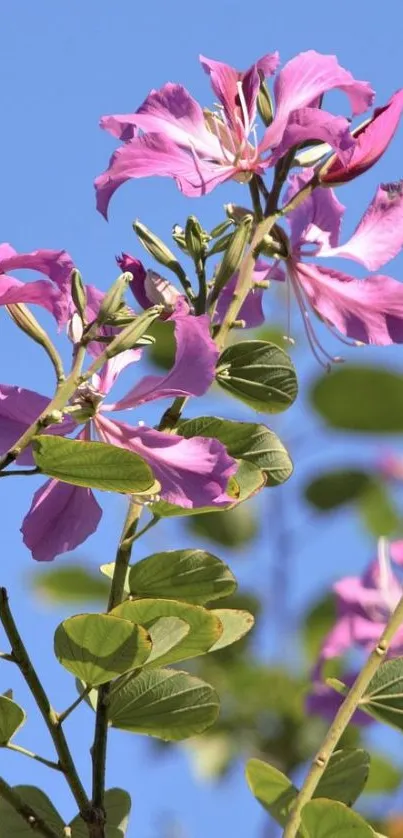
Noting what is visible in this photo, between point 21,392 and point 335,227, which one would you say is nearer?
point 21,392

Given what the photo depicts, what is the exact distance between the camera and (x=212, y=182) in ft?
3.75

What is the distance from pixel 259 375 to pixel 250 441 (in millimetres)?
63

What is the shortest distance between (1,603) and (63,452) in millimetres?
102

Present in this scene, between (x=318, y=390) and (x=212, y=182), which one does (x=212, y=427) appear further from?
(x=318, y=390)

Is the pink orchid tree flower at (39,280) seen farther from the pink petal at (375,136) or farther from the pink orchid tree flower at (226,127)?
the pink petal at (375,136)

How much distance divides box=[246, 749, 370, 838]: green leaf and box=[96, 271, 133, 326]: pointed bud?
385 mm

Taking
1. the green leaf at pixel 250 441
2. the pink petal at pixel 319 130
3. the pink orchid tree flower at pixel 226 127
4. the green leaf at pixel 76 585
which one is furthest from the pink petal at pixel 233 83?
the green leaf at pixel 76 585

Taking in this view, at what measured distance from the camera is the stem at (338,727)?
0.99m

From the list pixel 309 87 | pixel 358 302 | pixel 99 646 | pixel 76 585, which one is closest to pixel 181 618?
pixel 99 646

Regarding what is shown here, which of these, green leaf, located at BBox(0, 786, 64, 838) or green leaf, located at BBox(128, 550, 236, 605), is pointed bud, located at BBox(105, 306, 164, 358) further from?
green leaf, located at BBox(0, 786, 64, 838)

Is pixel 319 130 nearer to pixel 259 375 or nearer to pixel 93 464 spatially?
pixel 259 375

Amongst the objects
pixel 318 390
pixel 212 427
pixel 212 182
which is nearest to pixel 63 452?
pixel 212 427

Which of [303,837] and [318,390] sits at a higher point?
[303,837]

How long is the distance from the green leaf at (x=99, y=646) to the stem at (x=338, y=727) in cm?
15
